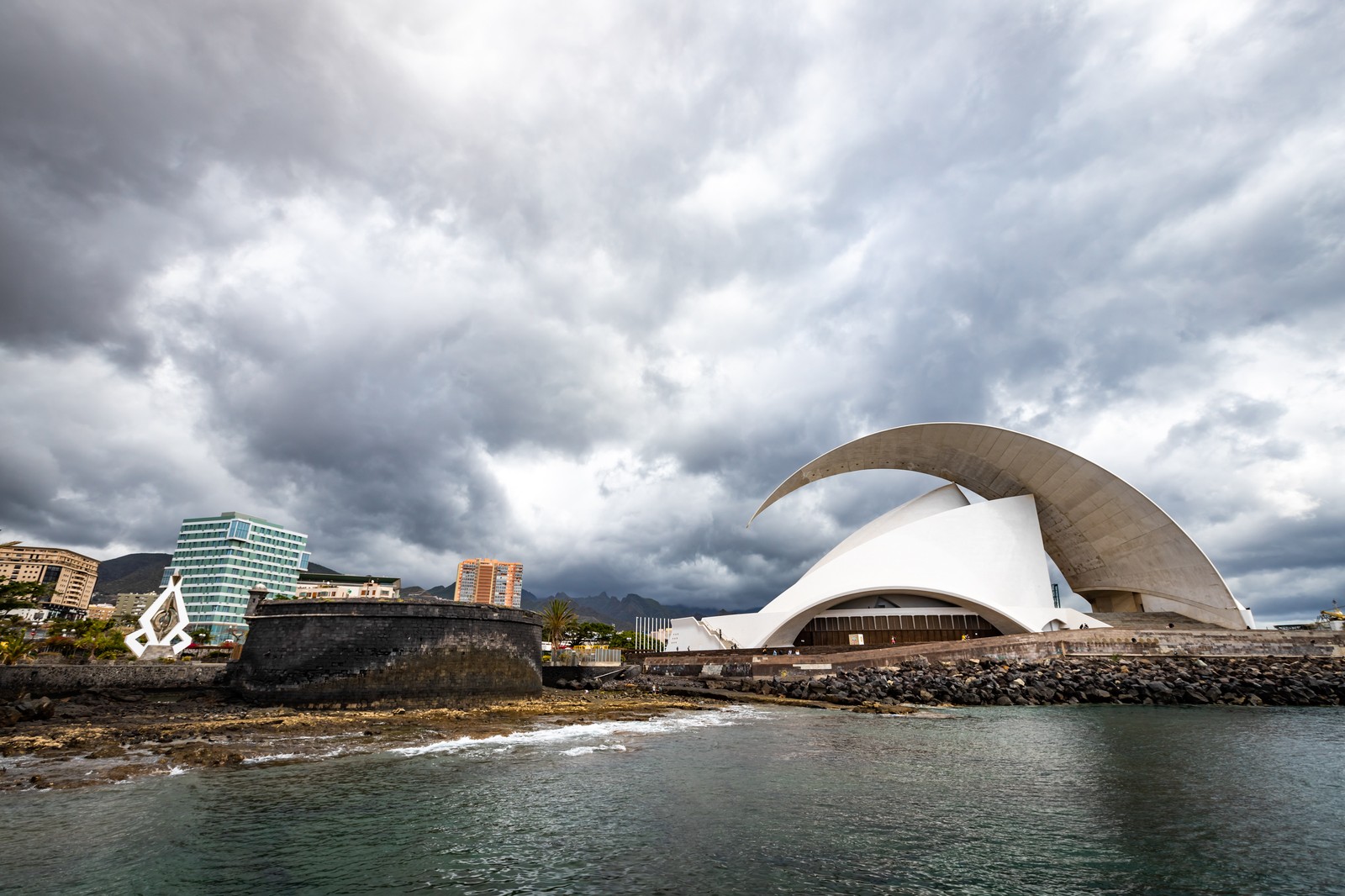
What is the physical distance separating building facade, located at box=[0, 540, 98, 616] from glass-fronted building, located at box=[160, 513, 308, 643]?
3982 centimetres

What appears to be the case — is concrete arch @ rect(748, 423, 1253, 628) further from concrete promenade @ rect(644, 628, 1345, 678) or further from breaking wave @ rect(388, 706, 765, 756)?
breaking wave @ rect(388, 706, 765, 756)

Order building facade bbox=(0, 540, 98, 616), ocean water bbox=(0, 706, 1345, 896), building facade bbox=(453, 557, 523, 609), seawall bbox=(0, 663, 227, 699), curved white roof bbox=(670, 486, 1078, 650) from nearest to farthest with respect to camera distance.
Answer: ocean water bbox=(0, 706, 1345, 896) → seawall bbox=(0, 663, 227, 699) → curved white roof bbox=(670, 486, 1078, 650) → building facade bbox=(0, 540, 98, 616) → building facade bbox=(453, 557, 523, 609)

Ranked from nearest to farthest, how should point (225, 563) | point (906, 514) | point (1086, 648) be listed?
point (1086, 648), point (906, 514), point (225, 563)

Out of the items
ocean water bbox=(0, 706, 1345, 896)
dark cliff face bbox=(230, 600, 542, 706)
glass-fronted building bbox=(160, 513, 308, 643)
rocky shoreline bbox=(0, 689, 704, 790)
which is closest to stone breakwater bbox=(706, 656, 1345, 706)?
rocky shoreline bbox=(0, 689, 704, 790)

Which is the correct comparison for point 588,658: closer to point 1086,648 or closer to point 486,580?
point 1086,648

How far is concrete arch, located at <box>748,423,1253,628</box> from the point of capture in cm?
3388

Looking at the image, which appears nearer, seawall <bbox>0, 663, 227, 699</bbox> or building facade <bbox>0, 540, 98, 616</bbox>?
seawall <bbox>0, 663, 227, 699</bbox>

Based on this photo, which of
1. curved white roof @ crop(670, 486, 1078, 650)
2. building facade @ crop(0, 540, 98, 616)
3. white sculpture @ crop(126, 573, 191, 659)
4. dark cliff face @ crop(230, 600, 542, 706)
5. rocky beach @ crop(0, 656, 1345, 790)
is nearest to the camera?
rocky beach @ crop(0, 656, 1345, 790)

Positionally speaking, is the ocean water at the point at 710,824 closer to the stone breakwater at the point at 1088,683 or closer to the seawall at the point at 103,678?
the stone breakwater at the point at 1088,683

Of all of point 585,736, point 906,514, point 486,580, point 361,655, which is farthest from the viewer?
point 486,580

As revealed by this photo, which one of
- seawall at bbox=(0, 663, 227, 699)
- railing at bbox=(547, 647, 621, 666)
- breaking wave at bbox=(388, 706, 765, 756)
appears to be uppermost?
railing at bbox=(547, 647, 621, 666)

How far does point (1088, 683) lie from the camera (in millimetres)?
22828

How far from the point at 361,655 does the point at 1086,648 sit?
1117 inches

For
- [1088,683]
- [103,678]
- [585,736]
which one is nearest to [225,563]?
[103,678]
